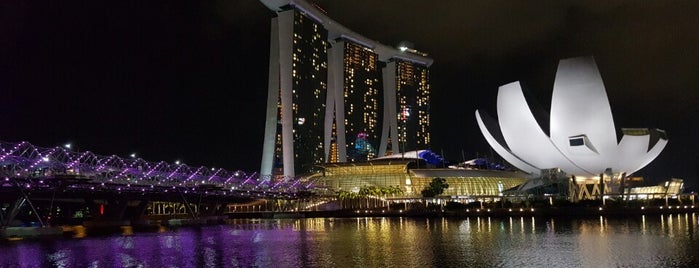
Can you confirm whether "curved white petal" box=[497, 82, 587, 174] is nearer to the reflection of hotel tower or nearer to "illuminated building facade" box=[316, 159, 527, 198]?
"illuminated building facade" box=[316, 159, 527, 198]

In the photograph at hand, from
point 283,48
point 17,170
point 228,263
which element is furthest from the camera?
point 283,48

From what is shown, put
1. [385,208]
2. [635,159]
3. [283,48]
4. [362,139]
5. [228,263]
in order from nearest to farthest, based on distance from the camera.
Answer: [228,263]
[635,159]
[385,208]
[283,48]
[362,139]

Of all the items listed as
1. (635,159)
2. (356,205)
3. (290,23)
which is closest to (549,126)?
(635,159)

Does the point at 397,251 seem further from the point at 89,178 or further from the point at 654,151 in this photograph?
the point at 654,151

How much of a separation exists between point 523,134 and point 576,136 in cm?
524

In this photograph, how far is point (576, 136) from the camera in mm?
63906

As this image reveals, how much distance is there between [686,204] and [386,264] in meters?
54.4

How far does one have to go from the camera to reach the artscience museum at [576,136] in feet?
201

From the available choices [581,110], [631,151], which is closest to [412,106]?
[631,151]

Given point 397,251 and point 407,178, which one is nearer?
point 397,251

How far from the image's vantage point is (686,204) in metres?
64.8

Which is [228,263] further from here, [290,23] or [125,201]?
[290,23]

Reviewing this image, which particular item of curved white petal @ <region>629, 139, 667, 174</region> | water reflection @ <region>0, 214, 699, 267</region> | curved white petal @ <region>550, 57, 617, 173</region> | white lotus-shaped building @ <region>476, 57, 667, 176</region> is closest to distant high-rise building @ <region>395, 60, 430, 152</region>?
white lotus-shaped building @ <region>476, 57, 667, 176</region>

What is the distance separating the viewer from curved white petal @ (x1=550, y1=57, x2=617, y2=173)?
6084 centimetres
